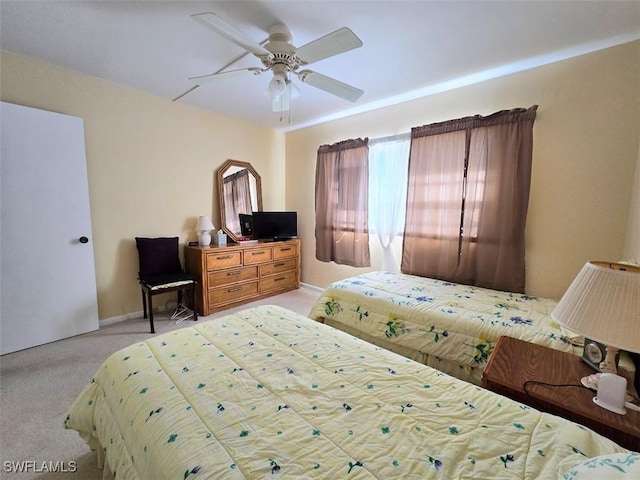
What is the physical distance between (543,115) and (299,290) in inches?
140

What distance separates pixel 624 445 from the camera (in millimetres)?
927

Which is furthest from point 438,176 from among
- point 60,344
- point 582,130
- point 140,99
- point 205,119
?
point 60,344

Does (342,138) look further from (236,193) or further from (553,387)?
(553,387)

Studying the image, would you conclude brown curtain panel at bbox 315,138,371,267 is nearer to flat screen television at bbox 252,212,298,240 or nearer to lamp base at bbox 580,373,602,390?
flat screen television at bbox 252,212,298,240

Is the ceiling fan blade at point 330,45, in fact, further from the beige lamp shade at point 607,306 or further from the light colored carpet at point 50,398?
the light colored carpet at point 50,398

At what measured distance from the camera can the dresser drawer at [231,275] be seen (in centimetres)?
331

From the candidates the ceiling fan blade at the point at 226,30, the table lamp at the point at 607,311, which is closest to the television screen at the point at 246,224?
the ceiling fan blade at the point at 226,30

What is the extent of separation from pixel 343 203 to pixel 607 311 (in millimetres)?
3003

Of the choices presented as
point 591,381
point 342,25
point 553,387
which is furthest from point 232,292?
point 591,381

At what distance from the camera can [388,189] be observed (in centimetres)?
335

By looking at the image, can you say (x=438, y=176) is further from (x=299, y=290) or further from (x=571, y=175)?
(x=299, y=290)

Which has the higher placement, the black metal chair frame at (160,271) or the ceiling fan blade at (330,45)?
the ceiling fan blade at (330,45)

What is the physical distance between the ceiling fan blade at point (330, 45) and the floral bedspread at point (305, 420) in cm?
169

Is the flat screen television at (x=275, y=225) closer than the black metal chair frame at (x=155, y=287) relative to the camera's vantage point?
A: No
